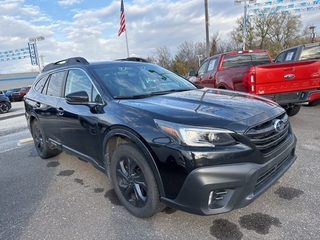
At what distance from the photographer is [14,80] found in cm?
4372

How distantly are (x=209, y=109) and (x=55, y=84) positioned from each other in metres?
2.76

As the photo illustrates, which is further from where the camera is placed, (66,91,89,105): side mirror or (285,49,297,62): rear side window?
(285,49,297,62): rear side window

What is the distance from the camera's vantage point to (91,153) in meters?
3.12

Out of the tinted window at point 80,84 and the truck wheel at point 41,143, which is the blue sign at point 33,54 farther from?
the tinted window at point 80,84

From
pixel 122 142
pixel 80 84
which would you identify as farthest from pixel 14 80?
pixel 122 142

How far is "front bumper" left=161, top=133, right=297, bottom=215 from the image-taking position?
77.8 inches

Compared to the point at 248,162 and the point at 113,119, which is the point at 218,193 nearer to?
the point at 248,162

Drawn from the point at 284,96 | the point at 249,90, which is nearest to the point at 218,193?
the point at 249,90

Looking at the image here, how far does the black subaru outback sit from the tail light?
224cm

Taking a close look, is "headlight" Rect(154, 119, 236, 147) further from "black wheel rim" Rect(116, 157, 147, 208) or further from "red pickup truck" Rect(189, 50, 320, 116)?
"red pickup truck" Rect(189, 50, 320, 116)

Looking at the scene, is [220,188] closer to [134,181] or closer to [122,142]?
[134,181]

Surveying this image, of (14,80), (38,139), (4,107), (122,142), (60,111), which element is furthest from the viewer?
(14,80)

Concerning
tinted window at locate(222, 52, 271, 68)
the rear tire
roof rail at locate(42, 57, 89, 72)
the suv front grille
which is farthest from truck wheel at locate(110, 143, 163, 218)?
the rear tire

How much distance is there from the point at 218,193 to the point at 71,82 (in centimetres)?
259
